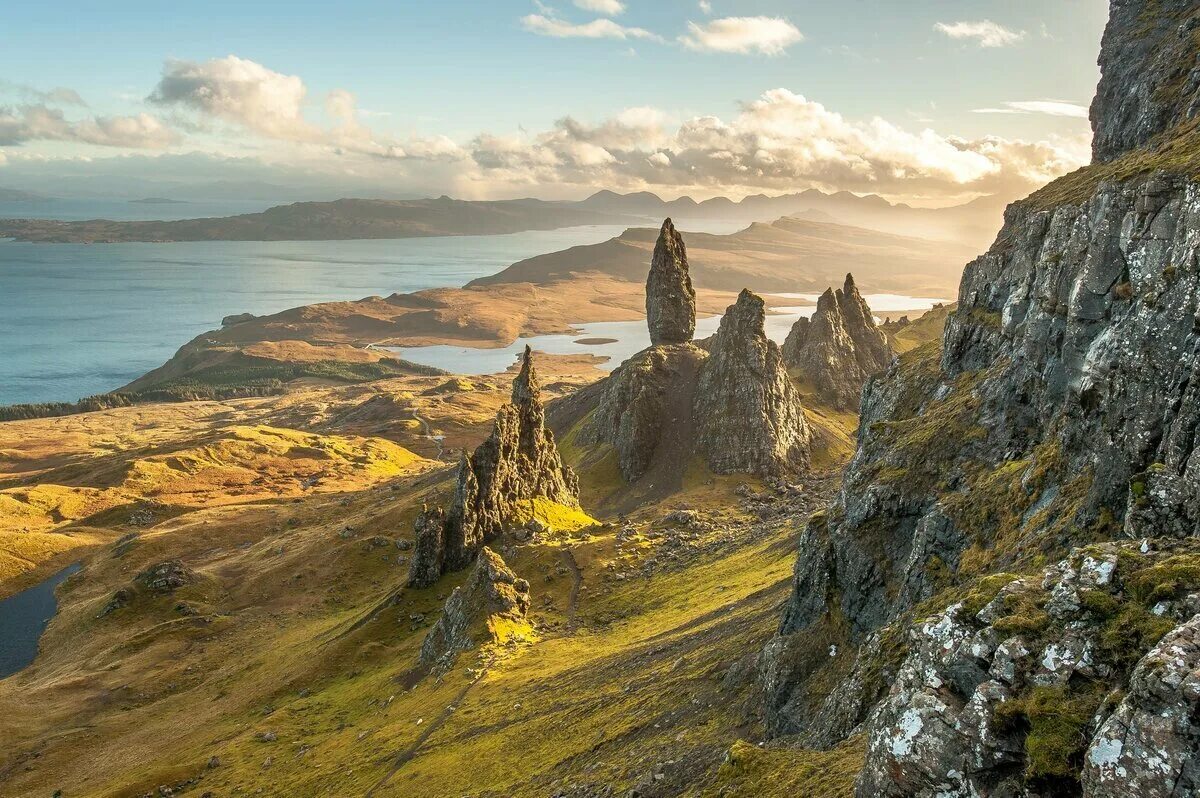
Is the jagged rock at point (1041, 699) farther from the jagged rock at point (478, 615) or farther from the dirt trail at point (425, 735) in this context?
the jagged rock at point (478, 615)

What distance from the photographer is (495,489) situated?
4902 inches

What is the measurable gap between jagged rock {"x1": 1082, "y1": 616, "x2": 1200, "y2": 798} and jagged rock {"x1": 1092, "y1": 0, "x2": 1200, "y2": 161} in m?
57.1

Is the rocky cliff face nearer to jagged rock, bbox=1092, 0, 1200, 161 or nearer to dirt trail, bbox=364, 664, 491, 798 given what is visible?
dirt trail, bbox=364, 664, 491, 798

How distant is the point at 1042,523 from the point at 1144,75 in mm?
55103

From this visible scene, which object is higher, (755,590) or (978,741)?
(978,741)

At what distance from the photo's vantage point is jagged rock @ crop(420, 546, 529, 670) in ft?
310

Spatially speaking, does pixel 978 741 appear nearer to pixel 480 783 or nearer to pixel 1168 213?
pixel 1168 213

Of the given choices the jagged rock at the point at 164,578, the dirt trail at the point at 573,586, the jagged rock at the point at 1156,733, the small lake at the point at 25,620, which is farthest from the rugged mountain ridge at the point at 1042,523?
the small lake at the point at 25,620

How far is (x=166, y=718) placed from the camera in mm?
105062

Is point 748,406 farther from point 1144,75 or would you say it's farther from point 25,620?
point 25,620

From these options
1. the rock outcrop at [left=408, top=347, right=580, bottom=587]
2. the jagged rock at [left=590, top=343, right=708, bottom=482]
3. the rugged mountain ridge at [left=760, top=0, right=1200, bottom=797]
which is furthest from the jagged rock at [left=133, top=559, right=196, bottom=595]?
the rugged mountain ridge at [left=760, top=0, right=1200, bottom=797]

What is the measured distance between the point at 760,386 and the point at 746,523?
44.9m

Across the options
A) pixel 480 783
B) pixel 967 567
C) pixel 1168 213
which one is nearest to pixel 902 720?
pixel 967 567

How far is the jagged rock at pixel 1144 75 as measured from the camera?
61531 millimetres
